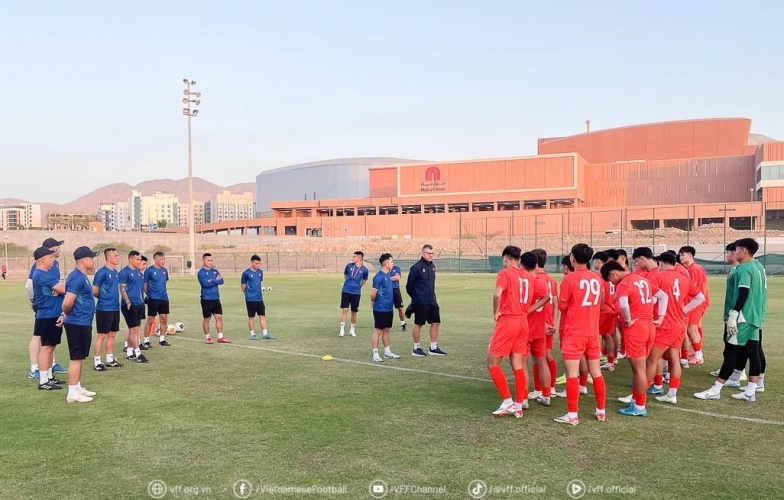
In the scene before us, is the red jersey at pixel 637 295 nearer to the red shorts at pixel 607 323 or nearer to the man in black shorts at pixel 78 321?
the red shorts at pixel 607 323

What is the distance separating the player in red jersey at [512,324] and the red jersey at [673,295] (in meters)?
1.86

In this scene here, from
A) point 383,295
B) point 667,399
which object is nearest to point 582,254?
point 667,399

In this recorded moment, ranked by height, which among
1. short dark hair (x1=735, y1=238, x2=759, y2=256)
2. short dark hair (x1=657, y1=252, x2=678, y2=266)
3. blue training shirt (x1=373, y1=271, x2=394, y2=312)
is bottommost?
blue training shirt (x1=373, y1=271, x2=394, y2=312)

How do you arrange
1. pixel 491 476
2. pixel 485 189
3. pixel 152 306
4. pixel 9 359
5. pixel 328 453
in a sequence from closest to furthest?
pixel 491 476 → pixel 328 453 → pixel 9 359 → pixel 152 306 → pixel 485 189

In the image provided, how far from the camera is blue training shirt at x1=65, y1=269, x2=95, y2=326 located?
8.05 metres

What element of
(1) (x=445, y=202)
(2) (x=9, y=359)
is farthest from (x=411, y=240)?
(2) (x=9, y=359)

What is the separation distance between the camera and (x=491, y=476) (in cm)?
523

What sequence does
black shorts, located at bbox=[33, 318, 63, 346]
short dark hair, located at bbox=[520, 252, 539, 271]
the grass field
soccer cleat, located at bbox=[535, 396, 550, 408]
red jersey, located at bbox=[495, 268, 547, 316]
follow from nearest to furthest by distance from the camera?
1. the grass field
2. red jersey, located at bbox=[495, 268, 547, 316]
3. short dark hair, located at bbox=[520, 252, 539, 271]
4. soccer cleat, located at bbox=[535, 396, 550, 408]
5. black shorts, located at bbox=[33, 318, 63, 346]

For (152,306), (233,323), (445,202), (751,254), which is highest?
(445,202)

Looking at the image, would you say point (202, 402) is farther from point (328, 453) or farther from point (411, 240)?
point (411, 240)

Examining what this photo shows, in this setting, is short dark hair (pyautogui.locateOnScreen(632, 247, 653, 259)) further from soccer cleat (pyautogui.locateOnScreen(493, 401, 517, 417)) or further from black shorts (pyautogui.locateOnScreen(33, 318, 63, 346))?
black shorts (pyautogui.locateOnScreen(33, 318, 63, 346))

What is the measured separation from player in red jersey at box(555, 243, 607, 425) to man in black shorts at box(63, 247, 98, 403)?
6.55m

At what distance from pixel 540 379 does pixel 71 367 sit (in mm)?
6572

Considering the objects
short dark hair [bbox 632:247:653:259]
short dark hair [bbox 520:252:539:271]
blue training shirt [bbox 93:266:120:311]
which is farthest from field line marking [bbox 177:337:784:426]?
blue training shirt [bbox 93:266:120:311]
